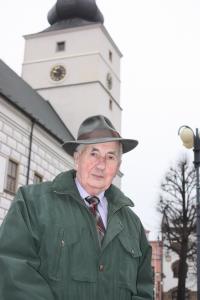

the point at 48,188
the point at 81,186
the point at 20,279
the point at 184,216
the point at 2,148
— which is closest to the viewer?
the point at 20,279

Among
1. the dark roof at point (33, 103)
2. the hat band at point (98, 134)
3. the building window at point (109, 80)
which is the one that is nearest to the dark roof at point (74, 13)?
the building window at point (109, 80)

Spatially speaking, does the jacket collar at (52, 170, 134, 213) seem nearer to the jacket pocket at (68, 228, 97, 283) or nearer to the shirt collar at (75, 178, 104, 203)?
the shirt collar at (75, 178, 104, 203)

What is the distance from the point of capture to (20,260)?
274 cm

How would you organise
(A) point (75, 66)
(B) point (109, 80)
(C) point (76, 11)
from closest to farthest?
(A) point (75, 66)
(B) point (109, 80)
(C) point (76, 11)

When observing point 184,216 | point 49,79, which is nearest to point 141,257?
point 184,216

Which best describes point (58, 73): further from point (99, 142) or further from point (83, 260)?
point (83, 260)

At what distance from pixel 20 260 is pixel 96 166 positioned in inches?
40.2

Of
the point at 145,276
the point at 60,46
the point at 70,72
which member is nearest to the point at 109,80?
the point at 70,72

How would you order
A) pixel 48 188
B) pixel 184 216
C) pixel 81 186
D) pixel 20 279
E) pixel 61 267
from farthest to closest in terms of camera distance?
pixel 184 216
pixel 81 186
pixel 48 188
pixel 61 267
pixel 20 279

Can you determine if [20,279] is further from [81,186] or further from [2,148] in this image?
[2,148]

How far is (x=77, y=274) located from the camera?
2939mm

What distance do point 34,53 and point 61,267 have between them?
34.1 m

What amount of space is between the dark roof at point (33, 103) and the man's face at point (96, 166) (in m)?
18.9

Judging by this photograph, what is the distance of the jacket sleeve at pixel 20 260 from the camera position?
2.65 meters
